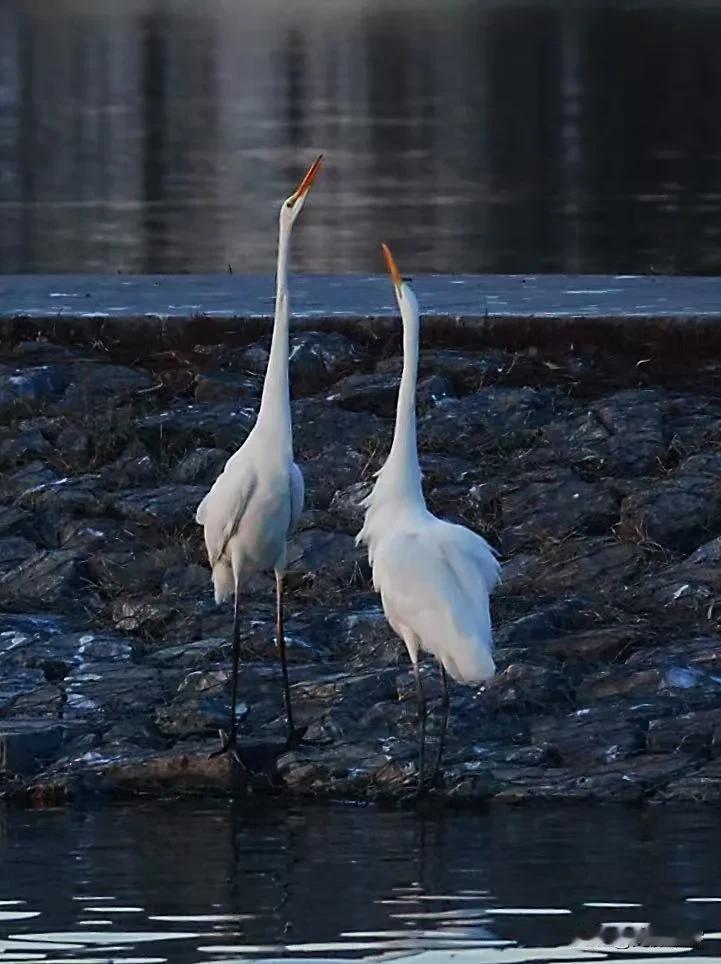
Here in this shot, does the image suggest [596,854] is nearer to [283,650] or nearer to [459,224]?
[283,650]

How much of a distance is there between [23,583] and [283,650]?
2.14 meters


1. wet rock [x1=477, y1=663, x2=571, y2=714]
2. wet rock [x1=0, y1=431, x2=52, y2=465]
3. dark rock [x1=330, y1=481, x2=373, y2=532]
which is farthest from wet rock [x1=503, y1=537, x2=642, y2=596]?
wet rock [x1=0, y1=431, x2=52, y2=465]

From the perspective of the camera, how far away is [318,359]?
561 inches

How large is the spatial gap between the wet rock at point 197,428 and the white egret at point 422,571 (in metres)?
3.75

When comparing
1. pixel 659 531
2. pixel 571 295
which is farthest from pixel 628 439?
pixel 571 295

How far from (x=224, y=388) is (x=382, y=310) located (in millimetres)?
1256

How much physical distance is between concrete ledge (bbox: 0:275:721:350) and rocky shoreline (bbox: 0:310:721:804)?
9 centimetres

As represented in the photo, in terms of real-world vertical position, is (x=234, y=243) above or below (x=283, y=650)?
above

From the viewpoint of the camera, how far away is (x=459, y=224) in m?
25.5

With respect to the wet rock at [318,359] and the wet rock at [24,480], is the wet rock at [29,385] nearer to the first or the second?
the wet rock at [24,480]

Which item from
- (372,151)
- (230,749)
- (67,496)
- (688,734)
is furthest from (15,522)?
(372,151)

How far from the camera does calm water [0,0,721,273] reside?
2336 centimetres

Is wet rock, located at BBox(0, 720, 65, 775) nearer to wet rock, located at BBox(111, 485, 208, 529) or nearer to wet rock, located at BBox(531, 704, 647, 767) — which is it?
wet rock, located at BBox(531, 704, 647, 767)

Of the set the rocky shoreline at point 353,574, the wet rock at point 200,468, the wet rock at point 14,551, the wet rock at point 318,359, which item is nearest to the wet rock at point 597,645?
the rocky shoreline at point 353,574
